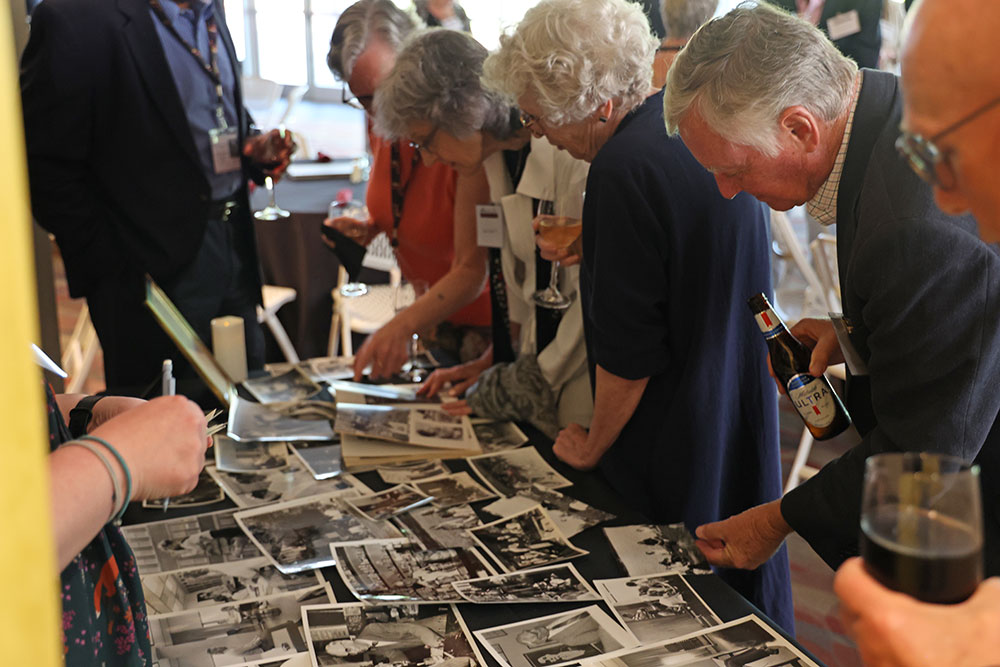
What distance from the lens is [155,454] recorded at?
0.85 meters

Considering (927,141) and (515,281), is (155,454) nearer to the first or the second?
(927,141)

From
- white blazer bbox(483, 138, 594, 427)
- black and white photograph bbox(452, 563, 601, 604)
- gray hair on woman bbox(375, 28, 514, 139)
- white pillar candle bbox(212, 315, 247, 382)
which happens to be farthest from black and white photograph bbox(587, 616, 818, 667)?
white pillar candle bbox(212, 315, 247, 382)

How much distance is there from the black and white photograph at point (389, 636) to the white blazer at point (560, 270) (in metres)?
0.77

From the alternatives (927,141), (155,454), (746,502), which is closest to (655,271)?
(746,502)

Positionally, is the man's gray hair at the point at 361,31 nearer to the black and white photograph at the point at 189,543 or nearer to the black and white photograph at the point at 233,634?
the black and white photograph at the point at 189,543

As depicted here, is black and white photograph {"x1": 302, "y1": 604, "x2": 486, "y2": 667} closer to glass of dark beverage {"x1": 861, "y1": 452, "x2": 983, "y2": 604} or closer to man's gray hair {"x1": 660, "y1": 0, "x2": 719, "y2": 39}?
glass of dark beverage {"x1": 861, "y1": 452, "x2": 983, "y2": 604}

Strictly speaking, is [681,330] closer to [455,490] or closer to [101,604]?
[455,490]

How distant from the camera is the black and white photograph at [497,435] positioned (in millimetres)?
1890

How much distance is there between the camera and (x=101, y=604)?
98cm

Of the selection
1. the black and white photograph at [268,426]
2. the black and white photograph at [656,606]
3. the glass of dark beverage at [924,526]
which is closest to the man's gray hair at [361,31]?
the black and white photograph at [268,426]

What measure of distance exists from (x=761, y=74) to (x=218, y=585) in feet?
3.59

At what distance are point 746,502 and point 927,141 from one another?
47.1 inches

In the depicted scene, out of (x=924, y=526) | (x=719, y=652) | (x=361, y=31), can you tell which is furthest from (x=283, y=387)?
(x=924, y=526)

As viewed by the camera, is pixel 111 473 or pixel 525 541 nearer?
pixel 111 473
